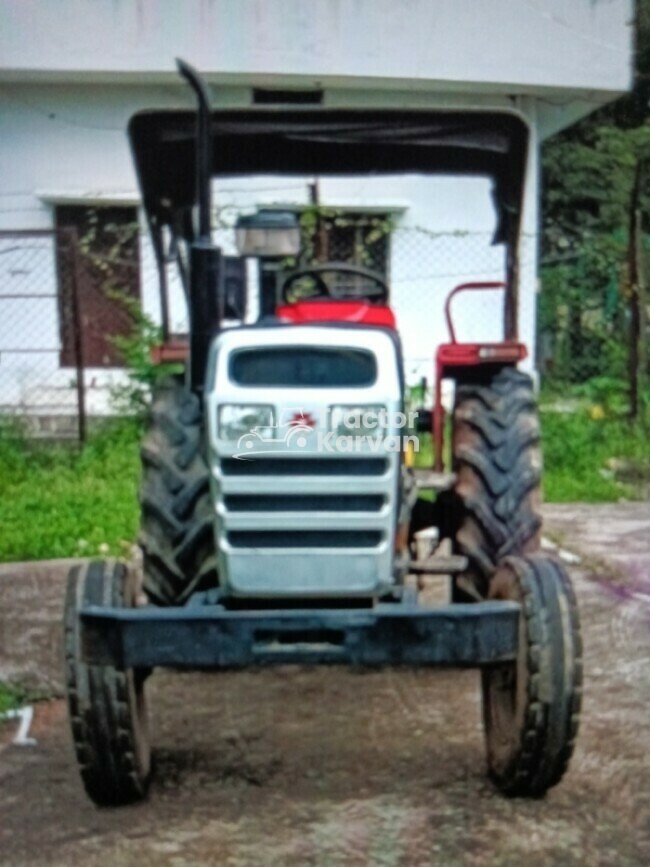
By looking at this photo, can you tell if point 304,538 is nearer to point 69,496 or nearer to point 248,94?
point 69,496

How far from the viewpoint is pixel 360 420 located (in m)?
3.24

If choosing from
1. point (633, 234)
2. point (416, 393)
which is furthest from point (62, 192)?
point (416, 393)

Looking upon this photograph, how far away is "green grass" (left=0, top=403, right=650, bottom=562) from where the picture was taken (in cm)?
674

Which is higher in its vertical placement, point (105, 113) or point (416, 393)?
point (105, 113)

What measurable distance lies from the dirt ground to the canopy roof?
6.02 feet

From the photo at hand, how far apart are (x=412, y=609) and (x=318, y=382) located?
2.28ft

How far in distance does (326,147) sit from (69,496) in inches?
163

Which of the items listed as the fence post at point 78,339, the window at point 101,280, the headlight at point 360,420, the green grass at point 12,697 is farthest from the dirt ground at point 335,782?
the window at point 101,280

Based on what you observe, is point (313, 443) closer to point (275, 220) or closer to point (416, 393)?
point (275, 220)

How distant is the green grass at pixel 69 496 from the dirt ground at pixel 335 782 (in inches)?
70.2

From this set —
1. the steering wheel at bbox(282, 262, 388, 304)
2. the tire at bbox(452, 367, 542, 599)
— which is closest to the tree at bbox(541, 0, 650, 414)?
the steering wheel at bbox(282, 262, 388, 304)

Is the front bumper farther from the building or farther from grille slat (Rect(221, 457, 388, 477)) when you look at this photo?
the building

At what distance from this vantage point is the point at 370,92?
12.4 metres

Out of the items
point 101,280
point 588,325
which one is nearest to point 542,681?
point 101,280
